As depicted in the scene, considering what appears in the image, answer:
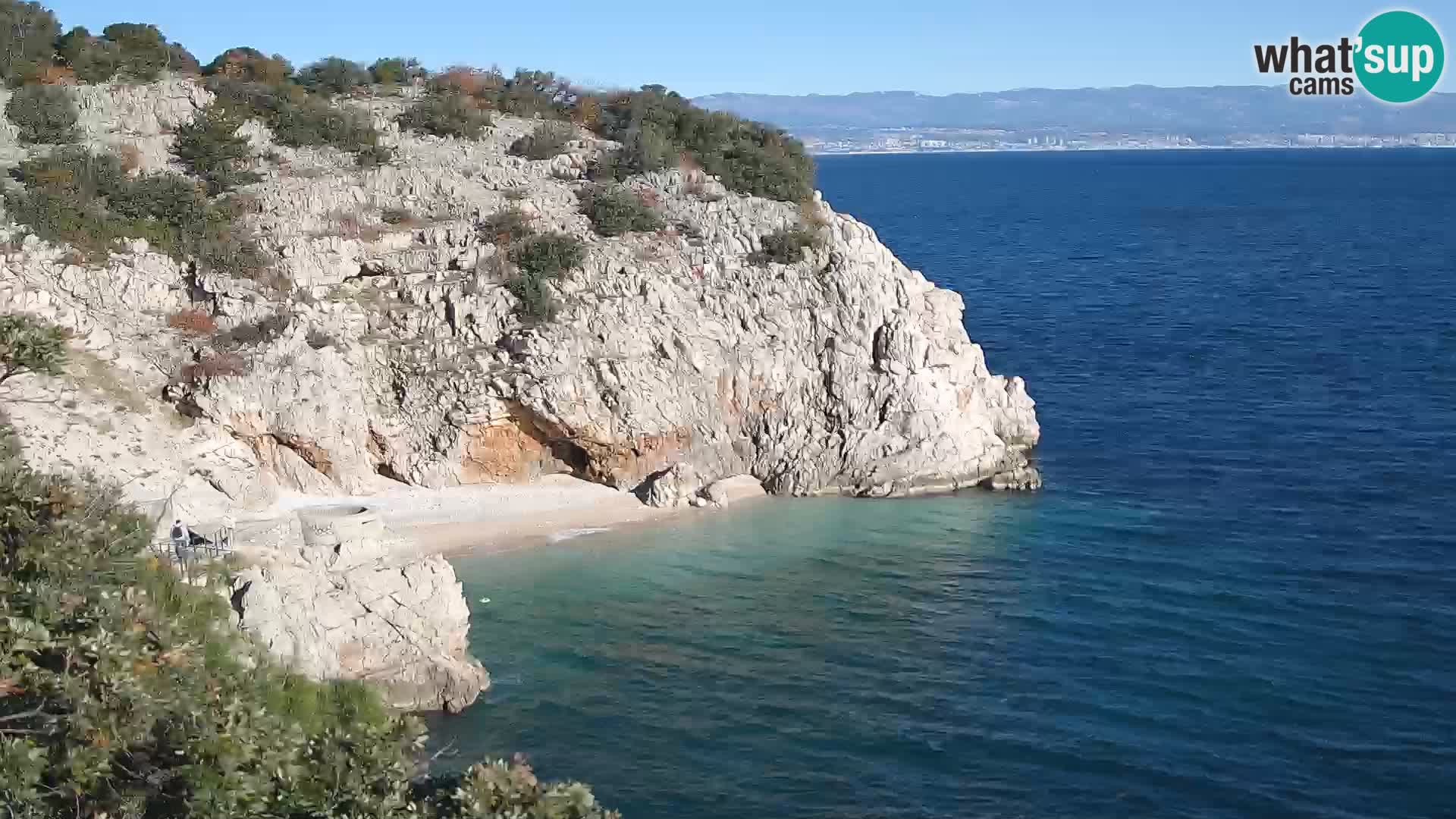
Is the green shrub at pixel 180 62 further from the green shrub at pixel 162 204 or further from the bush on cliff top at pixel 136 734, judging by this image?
the bush on cliff top at pixel 136 734

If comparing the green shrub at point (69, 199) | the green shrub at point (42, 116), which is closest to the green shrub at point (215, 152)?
the green shrub at point (69, 199)

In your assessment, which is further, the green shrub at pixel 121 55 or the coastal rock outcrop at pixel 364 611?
the green shrub at pixel 121 55

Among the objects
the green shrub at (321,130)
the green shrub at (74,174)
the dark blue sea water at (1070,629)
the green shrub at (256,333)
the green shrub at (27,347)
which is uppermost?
the green shrub at (321,130)

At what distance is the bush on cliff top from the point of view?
1044 cm

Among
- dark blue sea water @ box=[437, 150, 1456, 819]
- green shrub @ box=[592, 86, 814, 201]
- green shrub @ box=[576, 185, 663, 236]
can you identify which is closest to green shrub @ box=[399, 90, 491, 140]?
green shrub @ box=[592, 86, 814, 201]

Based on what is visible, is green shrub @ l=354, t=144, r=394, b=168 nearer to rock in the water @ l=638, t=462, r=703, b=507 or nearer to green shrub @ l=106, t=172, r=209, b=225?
green shrub @ l=106, t=172, r=209, b=225

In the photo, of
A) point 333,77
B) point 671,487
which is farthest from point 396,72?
point 671,487

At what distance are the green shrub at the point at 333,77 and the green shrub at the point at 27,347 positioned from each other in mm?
34278

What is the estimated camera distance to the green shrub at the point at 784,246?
38344 mm

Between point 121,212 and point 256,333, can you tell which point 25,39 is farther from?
point 256,333

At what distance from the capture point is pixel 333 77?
4478 cm

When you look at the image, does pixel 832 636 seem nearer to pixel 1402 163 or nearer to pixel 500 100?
pixel 500 100

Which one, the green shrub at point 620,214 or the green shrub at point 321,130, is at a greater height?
the green shrub at point 321,130

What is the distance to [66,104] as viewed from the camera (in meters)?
38.3
